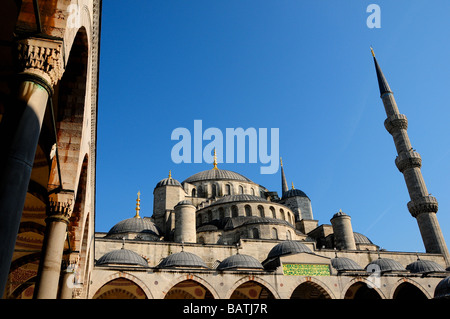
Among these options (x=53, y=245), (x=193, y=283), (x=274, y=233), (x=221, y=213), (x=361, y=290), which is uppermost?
(x=221, y=213)

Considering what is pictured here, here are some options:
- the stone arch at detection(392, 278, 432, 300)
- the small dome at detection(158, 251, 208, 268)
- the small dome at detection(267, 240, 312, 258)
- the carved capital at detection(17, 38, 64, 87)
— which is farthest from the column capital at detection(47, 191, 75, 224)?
the stone arch at detection(392, 278, 432, 300)

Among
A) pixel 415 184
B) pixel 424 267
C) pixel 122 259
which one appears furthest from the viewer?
pixel 415 184

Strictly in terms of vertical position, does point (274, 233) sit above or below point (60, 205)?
above

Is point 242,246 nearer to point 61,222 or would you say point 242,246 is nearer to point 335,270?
point 335,270

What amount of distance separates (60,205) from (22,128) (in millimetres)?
3469

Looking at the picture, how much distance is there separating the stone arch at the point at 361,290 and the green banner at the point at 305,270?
1465 mm

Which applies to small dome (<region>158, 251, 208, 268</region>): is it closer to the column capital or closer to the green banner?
the green banner

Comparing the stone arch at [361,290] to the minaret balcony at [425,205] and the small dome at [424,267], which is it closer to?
the small dome at [424,267]

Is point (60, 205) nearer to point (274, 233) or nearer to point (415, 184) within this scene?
point (274, 233)

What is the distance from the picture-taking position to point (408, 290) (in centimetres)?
2373

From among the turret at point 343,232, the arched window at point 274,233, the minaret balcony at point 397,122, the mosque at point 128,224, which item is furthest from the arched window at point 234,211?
the minaret balcony at point 397,122

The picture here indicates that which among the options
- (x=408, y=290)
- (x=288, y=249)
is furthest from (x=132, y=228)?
(x=408, y=290)

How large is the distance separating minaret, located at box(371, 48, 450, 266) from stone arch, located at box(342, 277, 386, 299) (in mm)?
9522
